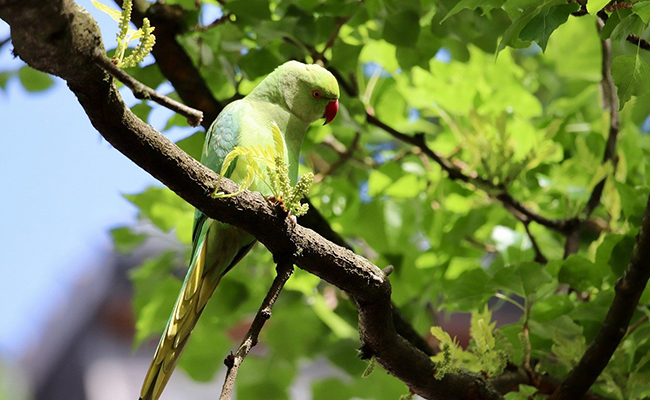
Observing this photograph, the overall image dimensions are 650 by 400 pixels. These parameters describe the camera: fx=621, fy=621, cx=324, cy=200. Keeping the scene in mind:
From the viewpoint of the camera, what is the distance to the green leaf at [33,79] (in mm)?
1985

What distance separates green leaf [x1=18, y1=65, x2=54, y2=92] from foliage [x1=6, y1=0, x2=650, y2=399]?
0.01 metres

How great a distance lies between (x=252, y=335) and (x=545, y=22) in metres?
0.69

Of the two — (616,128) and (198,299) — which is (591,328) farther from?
(198,299)

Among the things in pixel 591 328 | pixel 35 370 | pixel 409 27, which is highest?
pixel 409 27

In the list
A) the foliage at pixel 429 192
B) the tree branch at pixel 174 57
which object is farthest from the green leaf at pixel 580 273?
the tree branch at pixel 174 57

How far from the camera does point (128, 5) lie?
30.4 inches

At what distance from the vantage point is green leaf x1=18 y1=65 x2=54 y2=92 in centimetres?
199

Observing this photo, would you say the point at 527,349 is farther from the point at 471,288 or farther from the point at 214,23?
the point at 214,23

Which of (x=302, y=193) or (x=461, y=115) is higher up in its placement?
(x=302, y=193)

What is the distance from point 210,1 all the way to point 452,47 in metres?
0.71

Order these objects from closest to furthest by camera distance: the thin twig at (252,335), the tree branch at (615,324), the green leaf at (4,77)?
the thin twig at (252,335) < the tree branch at (615,324) < the green leaf at (4,77)

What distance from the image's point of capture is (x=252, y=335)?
0.96 m

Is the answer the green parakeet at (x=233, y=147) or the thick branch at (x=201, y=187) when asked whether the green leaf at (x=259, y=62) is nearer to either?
the green parakeet at (x=233, y=147)

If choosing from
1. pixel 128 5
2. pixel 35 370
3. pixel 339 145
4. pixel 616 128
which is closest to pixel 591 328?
pixel 616 128
